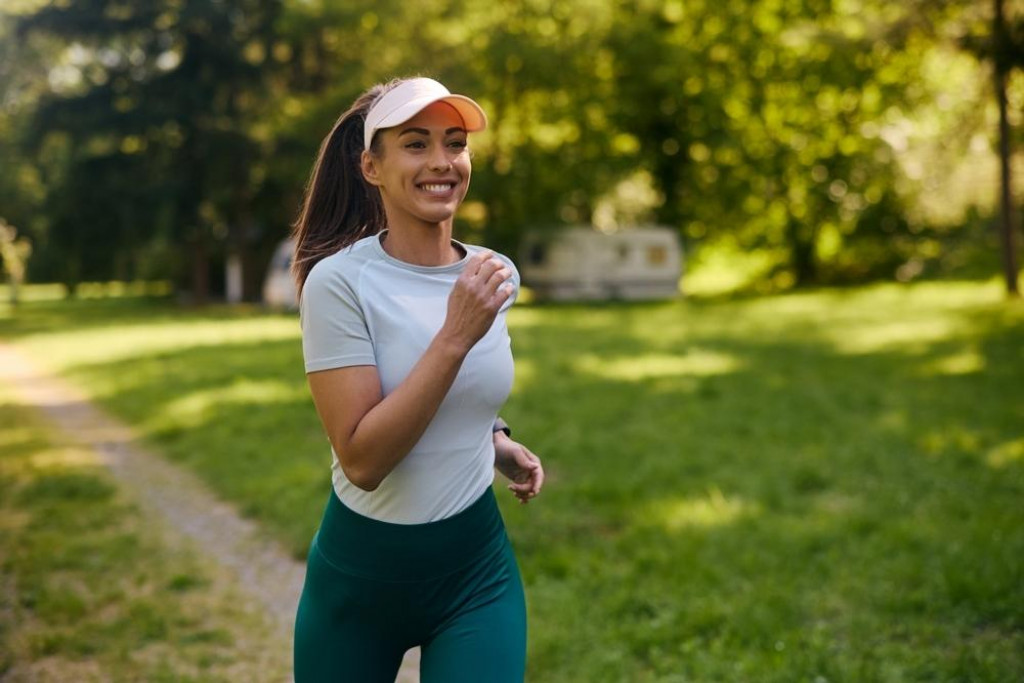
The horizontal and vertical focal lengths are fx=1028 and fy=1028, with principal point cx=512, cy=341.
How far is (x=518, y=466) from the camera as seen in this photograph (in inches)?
106

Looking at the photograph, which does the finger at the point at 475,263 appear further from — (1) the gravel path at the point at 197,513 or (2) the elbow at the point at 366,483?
(1) the gravel path at the point at 197,513

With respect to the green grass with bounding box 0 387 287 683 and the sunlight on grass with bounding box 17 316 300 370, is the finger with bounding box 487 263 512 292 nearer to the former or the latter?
the green grass with bounding box 0 387 287 683

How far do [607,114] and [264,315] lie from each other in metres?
13.5

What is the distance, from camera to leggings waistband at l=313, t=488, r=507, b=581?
228 centimetres

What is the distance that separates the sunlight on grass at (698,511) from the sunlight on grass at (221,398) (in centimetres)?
564

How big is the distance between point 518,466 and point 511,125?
100ft

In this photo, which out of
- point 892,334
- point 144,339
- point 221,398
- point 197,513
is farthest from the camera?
point 144,339

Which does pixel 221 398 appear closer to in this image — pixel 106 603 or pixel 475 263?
pixel 106 603

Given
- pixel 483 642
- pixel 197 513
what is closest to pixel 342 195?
pixel 483 642

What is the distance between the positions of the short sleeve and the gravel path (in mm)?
2934

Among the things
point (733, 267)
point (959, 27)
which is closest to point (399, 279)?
point (959, 27)

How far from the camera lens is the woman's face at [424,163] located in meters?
2.22

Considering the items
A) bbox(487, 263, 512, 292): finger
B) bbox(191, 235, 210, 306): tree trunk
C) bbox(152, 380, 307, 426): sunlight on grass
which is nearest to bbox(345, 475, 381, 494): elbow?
bbox(487, 263, 512, 292): finger

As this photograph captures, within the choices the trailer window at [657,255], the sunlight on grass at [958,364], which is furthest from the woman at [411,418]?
the trailer window at [657,255]
